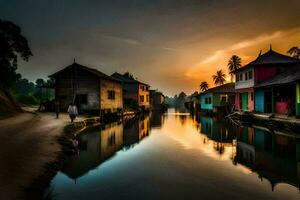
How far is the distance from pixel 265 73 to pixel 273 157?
23.5 meters

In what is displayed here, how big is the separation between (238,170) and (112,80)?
32.5 meters

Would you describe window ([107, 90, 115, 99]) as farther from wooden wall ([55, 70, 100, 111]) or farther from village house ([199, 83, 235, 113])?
village house ([199, 83, 235, 113])

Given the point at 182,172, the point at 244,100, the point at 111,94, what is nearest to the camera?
the point at 182,172

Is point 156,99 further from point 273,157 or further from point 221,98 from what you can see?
point 273,157

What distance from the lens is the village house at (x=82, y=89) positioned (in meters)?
34.4

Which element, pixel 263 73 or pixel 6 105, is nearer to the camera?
pixel 6 105

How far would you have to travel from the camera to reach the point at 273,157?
40.2ft

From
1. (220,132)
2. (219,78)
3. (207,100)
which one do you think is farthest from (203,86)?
(220,132)

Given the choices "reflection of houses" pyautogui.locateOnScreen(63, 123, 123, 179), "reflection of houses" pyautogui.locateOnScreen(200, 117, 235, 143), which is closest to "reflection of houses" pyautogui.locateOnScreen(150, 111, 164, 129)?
"reflection of houses" pyautogui.locateOnScreen(200, 117, 235, 143)

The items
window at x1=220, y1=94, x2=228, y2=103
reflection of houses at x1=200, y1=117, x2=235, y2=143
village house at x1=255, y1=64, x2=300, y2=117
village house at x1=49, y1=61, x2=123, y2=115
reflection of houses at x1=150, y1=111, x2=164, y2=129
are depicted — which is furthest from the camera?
window at x1=220, y1=94, x2=228, y2=103

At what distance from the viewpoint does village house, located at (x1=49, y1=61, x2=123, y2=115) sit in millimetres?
34406

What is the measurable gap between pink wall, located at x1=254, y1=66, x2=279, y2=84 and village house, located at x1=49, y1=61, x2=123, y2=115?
21780 mm

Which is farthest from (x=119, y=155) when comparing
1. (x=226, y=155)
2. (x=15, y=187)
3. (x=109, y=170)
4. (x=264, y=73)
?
(x=264, y=73)

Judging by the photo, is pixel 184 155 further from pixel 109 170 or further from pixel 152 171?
pixel 109 170
